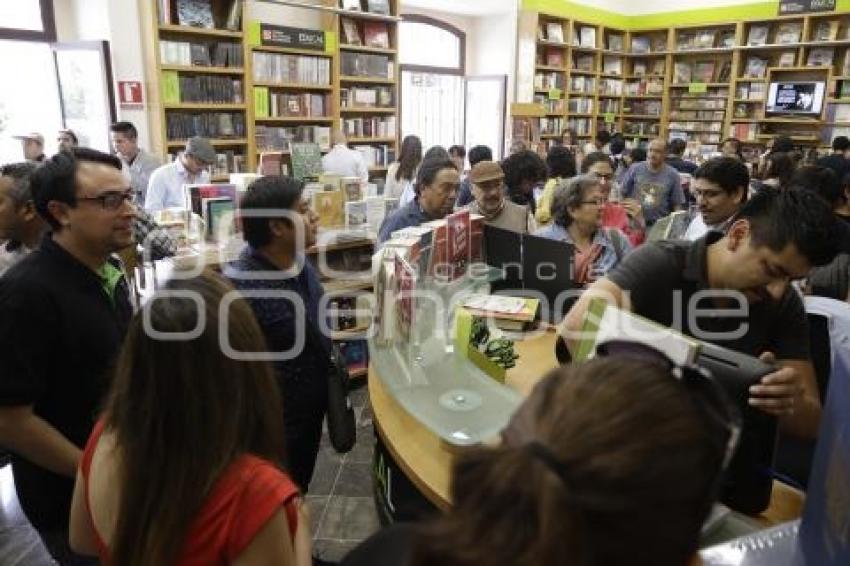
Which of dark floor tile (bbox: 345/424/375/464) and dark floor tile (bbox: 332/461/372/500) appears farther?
dark floor tile (bbox: 345/424/375/464)

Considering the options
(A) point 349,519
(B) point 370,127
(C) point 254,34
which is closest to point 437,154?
(A) point 349,519

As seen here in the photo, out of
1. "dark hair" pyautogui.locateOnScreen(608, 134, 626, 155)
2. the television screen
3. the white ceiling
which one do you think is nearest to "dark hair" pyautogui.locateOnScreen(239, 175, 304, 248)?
the white ceiling

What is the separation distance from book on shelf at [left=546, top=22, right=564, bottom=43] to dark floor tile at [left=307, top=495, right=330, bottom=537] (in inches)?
340

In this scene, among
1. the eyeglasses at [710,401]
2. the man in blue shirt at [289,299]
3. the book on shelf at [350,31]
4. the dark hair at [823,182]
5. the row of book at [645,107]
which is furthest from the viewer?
the row of book at [645,107]

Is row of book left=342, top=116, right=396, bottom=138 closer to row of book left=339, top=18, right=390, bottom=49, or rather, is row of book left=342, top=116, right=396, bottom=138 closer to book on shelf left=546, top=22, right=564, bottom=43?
row of book left=339, top=18, right=390, bottom=49

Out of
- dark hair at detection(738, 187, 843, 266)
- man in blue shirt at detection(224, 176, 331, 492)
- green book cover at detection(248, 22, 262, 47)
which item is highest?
green book cover at detection(248, 22, 262, 47)

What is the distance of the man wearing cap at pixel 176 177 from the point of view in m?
4.95

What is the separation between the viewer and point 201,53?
6074 millimetres

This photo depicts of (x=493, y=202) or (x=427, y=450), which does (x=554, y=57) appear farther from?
(x=427, y=450)

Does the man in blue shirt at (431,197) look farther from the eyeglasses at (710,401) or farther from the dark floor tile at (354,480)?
the eyeglasses at (710,401)

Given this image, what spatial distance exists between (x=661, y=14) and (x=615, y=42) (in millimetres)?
852

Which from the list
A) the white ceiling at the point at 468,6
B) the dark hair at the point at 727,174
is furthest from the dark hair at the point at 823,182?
the white ceiling at the point at 468,6

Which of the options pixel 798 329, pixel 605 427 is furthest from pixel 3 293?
pixel 798 329

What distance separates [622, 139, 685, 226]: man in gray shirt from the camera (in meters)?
5.45
